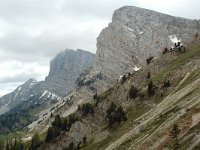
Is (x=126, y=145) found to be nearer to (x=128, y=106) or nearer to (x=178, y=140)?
(x=178, y=140)

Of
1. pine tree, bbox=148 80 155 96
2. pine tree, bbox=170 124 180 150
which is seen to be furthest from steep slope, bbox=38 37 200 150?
pine tree, bbox=148 80 155 96

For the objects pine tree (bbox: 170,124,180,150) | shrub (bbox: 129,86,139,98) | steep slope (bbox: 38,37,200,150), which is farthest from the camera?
shrub (bbox: 129,86,139,98)

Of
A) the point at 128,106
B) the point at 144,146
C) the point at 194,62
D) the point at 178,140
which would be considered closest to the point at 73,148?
the point at 128,106

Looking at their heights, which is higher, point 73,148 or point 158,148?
point 158,148

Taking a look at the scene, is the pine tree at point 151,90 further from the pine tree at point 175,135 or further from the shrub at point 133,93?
the pine tree at point 175,135

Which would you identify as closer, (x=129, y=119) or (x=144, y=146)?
(x=144, y=146)

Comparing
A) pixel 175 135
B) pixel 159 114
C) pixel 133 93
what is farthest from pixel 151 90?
pixel 175 135

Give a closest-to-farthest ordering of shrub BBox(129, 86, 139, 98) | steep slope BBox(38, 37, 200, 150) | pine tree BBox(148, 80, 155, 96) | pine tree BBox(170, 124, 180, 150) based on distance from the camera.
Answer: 1. pine tree BBox(170, 124, 180, 150)
2. steep slope BBox(38, 37, 200, 150)
3. pine tree BBox(148, 80, 155, 96)
4. shrub BBox(129, 86, 139, 98)

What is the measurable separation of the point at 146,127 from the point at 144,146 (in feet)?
76.1

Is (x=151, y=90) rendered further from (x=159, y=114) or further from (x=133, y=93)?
(x=159, y=114)

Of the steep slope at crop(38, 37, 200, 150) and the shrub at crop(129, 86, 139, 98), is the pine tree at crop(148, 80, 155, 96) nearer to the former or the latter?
the steep slope at crop(38, 37, 200, 150)

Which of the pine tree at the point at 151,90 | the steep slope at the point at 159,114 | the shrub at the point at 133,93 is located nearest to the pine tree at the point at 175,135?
the steep slope at the point at 159,114

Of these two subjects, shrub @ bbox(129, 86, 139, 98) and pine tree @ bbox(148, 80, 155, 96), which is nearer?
pine tree @ bbox(148, 80, 155, 96)

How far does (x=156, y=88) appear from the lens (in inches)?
6565
